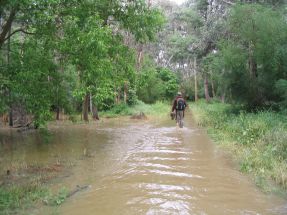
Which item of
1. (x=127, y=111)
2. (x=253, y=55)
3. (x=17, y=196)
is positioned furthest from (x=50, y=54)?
(x=127, y=111)

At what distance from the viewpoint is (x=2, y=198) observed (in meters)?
6.86

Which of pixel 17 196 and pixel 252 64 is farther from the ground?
pixel 252 64

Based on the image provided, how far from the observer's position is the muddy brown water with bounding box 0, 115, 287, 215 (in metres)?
6.68

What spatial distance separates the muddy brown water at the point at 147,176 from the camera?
6.68 meters

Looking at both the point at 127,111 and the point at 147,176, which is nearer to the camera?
the point at 147,176

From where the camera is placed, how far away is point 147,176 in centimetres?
895

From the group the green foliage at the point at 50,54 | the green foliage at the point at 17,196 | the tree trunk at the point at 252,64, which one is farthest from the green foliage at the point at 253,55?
the green foliage at the point at 17,196

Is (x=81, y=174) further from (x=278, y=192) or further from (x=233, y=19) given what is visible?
(x=233, y=19)

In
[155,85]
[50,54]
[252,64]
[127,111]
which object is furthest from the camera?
[155,85]

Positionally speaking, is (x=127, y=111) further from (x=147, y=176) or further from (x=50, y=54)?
(x=147, y=176)

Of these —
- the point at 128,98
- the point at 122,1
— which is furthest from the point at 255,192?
the point at 128,98

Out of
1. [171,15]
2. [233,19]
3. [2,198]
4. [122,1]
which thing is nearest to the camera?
[2,198]

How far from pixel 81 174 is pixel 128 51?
256 inches

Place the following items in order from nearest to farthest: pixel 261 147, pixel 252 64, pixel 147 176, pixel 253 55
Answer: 1. pixel 147 176
2. pixel 261 147
3. pixel 253 55
4. pixel 252 64
